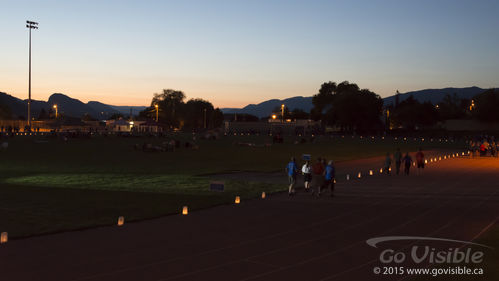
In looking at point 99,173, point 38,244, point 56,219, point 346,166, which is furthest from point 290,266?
point 346,166

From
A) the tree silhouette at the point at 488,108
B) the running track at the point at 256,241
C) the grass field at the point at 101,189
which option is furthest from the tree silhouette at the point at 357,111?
the running track at the point at 256,241

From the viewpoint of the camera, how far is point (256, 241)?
38.0 feet

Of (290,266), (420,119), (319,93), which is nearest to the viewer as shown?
(290,266)

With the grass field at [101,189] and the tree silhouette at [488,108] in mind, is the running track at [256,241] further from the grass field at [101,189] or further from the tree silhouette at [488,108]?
the tree silhouette at [488,108]

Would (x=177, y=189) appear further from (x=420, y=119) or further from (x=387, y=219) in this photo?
(x=420, y=119)

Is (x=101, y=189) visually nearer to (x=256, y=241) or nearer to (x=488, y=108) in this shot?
(x=256, y=241)

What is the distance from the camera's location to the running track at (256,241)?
9094 mm

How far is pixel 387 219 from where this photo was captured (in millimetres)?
14617

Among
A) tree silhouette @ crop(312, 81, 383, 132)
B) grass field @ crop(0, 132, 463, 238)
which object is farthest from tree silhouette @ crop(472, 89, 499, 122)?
grass field @ crop(0, 132, 463, 238)

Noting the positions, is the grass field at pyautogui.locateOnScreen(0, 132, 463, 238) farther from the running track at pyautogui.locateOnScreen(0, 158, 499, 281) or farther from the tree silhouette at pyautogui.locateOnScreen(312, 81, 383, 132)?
the tree silhouette at pyautogui.locateOnScreen(312, 81, 383, 132)

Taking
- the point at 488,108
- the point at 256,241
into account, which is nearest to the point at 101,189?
the point at 256,241

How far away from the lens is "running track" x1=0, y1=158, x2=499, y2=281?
9.09m

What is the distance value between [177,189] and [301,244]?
11801 millimetres

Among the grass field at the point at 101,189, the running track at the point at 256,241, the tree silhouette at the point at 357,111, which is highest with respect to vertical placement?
the tree silhouette at the point at 357,111
